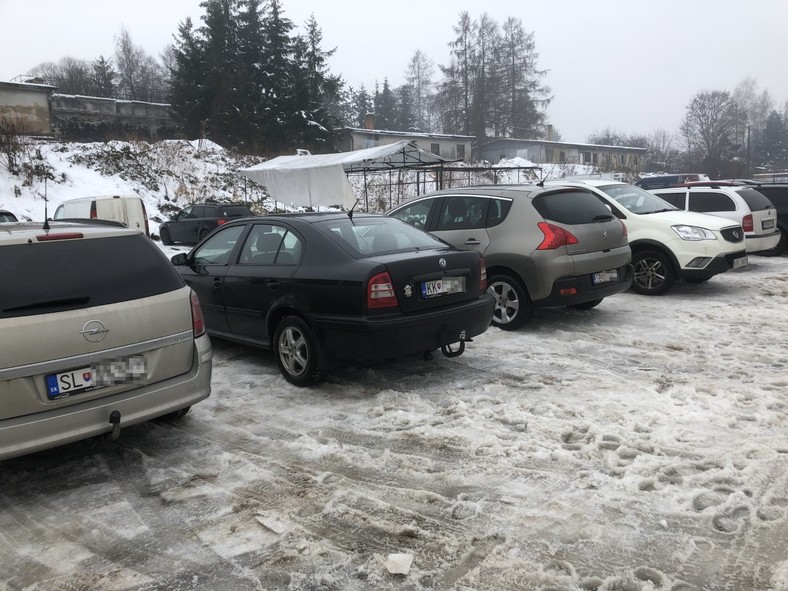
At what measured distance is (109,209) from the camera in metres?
16.1

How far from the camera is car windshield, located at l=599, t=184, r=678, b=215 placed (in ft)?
31.2

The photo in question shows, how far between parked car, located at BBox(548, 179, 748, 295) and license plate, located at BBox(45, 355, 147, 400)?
266 inches

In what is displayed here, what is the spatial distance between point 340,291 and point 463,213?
3122 millimetres

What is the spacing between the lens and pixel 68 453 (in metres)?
4.04

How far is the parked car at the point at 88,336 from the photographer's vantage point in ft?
10.4

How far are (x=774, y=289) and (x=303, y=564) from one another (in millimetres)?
9168

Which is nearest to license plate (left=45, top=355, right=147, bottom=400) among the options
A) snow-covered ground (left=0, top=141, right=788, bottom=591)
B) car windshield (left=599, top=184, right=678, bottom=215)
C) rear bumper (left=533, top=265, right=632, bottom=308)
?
snow-covered ground (left=0, top=141, right=788, bottom=591)

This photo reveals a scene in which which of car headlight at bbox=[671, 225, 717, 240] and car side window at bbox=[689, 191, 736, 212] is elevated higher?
car side window at bbox=[689, 191, 736, 212]

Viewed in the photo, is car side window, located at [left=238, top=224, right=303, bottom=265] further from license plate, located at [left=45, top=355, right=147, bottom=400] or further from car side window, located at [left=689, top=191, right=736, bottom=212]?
car side window, located at [left=689, top=191, right=736, bottom=212]

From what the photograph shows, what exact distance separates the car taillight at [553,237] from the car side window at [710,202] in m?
6.26

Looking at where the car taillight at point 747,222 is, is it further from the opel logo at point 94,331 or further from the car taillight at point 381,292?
the opel logo at point 94,331

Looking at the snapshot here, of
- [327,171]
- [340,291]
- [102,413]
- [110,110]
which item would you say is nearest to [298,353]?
[340,291]

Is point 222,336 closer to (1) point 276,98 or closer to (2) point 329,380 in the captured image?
(2) point 329,380

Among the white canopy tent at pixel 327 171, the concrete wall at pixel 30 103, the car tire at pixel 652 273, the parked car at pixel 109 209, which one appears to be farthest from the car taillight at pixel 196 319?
the concrete wall at pixel 30 103
